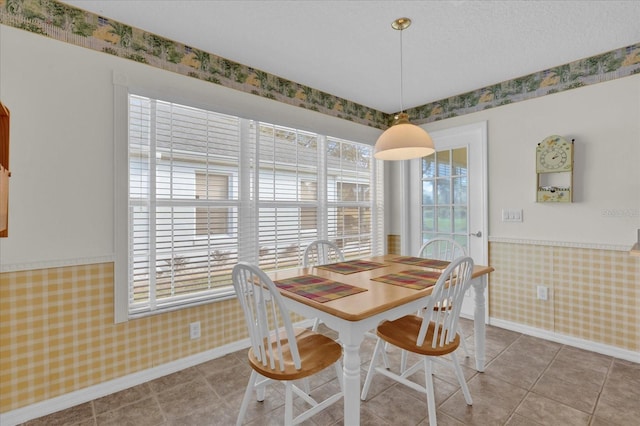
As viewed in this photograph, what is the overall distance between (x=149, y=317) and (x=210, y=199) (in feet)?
3.05

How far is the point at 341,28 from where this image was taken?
2.06 metres

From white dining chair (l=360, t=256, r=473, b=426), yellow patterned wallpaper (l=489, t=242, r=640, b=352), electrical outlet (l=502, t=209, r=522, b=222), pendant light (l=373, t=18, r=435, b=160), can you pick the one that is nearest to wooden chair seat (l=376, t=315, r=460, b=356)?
white dining chair (l=360, t=256, r=473, b=426)

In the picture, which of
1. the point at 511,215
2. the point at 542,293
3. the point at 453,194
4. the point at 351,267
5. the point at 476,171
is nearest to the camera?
the point at 351,267

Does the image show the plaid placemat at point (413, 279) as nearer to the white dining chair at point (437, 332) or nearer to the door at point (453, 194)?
the white dining chair at point (437, 332)

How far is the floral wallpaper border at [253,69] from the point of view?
1.81m

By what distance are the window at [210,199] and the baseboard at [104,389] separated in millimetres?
411

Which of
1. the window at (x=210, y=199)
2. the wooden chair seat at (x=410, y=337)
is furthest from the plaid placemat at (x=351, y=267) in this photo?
the window at (x=210, y=199)

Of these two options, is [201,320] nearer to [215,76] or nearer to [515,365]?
[215,76]

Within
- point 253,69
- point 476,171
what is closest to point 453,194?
point 476,171

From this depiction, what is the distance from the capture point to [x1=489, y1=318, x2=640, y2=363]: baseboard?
241 cm

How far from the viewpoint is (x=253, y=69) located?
267 cm

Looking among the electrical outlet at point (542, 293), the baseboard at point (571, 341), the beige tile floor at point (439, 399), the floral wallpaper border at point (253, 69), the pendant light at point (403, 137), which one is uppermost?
the floral wallpaper border at point (253, 69)

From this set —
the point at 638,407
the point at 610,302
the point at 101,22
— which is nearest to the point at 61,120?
the point at 101,22

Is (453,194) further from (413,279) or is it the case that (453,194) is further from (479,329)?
(413,279)
